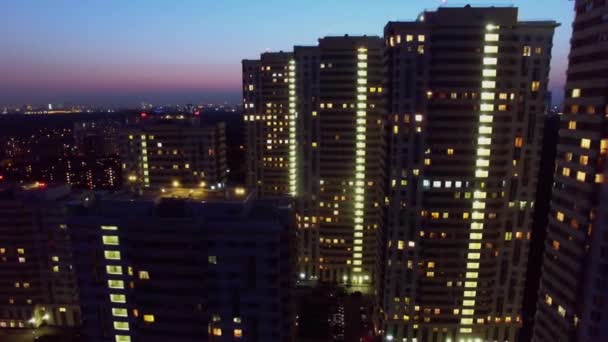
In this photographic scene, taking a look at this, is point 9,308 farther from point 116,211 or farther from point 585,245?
point 585,245

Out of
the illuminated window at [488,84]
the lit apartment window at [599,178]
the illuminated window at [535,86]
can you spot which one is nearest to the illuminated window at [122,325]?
the lit apartment window at [599,178]

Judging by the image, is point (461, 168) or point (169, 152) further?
point (169, 152)

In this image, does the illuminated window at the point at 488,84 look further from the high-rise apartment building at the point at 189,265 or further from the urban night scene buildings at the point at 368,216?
the high-rise apartment building at the point at 189,265

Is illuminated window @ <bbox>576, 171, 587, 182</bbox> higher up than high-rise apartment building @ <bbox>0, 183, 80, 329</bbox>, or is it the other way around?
illuminated window @ <bbox>576, 171, 587, 182</bbox>

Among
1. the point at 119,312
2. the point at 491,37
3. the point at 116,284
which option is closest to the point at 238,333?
the point at 119,312

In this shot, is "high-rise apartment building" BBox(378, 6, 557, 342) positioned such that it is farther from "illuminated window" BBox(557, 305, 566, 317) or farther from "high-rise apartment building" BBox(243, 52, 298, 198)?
"high-rise apartment building" BBox(243, 52, 298, 198)

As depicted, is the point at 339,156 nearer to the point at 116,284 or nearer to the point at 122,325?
the point at 116,284

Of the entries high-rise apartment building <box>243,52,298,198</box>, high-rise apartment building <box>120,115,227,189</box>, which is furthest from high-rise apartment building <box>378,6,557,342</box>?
high-rise apartment building <box>120,115,227,189</box>
